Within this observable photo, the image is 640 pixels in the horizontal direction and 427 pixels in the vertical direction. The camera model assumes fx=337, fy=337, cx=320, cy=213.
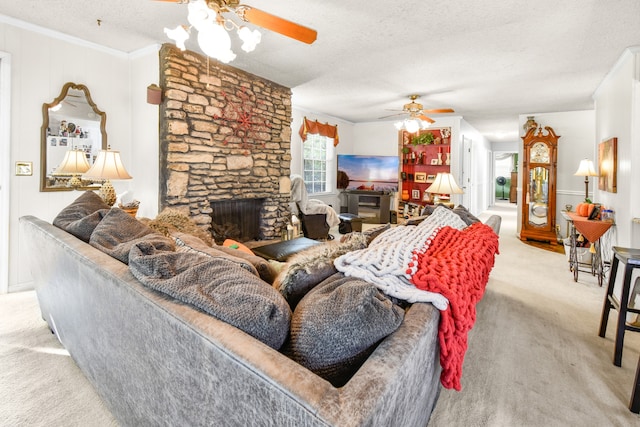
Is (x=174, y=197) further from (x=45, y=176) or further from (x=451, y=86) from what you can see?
(x=451, y=86)

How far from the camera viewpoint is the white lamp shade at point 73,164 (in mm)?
3064

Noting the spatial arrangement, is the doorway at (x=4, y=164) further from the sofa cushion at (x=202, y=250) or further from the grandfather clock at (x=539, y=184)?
the grandfather clock at (x=539, y=184)

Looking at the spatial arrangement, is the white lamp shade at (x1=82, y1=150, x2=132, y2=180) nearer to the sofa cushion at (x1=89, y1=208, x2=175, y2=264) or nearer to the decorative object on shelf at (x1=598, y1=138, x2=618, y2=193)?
the sofa cushion at (x1=89, y1=208, x2=175, y2=264)

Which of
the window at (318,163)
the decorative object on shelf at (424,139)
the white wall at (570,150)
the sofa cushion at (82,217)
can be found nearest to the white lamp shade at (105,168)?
the sofa cushion at (82,217)

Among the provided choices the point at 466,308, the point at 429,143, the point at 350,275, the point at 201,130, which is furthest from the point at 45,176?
the point at 429,143

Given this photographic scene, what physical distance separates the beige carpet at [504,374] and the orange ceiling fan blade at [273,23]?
1997 millimetres

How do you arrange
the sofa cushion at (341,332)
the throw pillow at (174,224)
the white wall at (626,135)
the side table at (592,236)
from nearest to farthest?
1. the sofa cushion at (341,332)
2. the throw pillow at (174,224)
3. the white wall at (626,135)
4. the side table at (592,236)

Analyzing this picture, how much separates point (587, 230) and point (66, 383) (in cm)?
477

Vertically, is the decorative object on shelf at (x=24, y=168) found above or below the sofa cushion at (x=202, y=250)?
above

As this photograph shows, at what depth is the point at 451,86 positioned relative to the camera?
4660 millimetres

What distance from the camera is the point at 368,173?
25.4 ft

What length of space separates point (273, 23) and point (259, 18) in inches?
3.3

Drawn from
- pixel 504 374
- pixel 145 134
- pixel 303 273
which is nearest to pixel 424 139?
pixel 145 134

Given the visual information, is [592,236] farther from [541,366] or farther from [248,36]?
[248,36]
